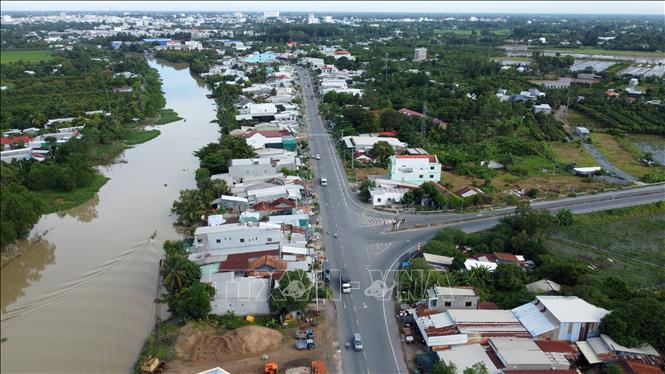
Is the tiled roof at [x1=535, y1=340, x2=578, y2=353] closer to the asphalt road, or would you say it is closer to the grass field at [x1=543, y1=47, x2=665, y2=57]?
the asphalt road

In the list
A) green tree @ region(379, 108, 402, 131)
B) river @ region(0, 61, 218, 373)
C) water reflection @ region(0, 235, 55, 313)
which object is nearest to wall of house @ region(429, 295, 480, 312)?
river @ region(0, 61, 218, 373)

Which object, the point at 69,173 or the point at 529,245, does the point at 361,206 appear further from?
the point at 69,173

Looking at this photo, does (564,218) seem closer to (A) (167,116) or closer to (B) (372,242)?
(B) (372,242)

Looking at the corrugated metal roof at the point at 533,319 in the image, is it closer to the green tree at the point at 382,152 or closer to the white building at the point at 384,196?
the white building at the point at 384,196

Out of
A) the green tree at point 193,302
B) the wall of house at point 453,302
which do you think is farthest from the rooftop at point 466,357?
the green tree at point 193,302

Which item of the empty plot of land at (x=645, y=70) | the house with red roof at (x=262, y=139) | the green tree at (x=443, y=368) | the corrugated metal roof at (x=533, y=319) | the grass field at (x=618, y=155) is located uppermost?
the empty plot of land at (x=645, y=70)

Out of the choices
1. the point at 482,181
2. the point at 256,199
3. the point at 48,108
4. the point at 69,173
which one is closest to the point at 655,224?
the point at 482,181
